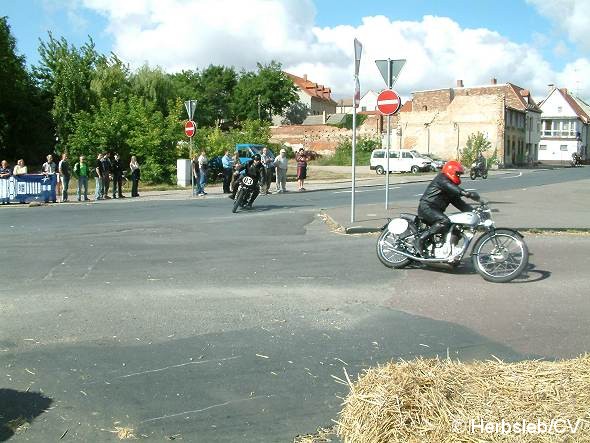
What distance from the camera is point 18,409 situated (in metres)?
4.35

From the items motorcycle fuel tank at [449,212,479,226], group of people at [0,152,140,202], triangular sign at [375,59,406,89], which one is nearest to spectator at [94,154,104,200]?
group of people at [0,152,140,202]

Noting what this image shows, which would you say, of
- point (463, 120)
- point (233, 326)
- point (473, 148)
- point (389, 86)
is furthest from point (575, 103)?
point (233, 326)

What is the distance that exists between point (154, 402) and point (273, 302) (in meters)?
2.95

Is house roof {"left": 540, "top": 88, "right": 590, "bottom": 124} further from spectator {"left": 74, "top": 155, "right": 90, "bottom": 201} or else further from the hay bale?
the hay bale

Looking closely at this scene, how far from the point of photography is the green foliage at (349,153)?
62.5 m

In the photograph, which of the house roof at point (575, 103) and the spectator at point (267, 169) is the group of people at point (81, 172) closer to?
the spectator at point (267, 169)

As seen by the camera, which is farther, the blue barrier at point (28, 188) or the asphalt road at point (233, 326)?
the blue barrier at point (28, 188)

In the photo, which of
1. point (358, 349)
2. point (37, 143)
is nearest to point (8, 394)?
point (358, 349)

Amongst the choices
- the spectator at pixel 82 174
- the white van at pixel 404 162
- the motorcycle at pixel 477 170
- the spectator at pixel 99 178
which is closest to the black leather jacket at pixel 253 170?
the spectator at pixel 99 178

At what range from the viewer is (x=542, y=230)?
1260cm

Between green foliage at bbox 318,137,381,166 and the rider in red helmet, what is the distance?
52.4 meters

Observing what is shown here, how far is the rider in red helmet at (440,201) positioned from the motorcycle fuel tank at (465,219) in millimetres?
109

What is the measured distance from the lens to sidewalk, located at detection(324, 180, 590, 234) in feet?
42.9

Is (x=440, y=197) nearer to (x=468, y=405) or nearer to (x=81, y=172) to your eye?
(x=468, y=405)
